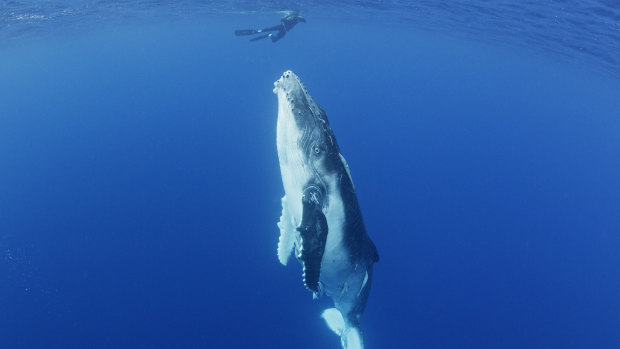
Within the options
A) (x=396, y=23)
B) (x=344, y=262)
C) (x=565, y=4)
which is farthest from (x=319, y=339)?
(x=396, y=23)

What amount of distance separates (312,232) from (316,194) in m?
0.58

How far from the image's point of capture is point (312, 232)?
17.0 feet

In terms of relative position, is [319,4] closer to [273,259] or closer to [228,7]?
[228,7]

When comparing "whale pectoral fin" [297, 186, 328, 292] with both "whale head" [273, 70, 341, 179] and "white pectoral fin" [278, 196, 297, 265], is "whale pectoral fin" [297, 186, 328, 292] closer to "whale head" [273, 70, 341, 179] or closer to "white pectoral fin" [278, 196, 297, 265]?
"whale head" [273, 70, 341, 179]

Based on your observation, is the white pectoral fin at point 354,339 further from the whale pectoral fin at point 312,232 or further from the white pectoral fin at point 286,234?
the whale pectoral fin at point 312,232

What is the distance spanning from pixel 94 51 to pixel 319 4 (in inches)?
2349

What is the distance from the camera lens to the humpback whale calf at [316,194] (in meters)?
5.18

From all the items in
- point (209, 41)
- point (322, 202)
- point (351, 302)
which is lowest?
point (209, 41)

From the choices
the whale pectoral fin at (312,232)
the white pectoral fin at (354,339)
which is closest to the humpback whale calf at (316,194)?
the whale pectoral fin at (312,232)

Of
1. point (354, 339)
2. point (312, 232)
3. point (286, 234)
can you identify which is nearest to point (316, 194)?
point (312, 232)

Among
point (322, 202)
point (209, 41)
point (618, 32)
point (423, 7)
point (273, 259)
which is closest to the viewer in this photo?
point (322, 202)

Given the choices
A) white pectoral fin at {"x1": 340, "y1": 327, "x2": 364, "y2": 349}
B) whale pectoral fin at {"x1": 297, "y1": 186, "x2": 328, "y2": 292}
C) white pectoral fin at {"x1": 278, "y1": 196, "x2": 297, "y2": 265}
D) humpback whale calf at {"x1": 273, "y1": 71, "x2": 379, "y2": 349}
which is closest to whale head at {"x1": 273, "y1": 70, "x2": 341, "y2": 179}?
humpback whale calf at {"x1": 273, "y1": 71, "x2": 379, "y2": 349}

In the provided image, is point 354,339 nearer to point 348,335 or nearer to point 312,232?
point 348,335

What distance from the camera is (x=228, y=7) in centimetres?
4631
